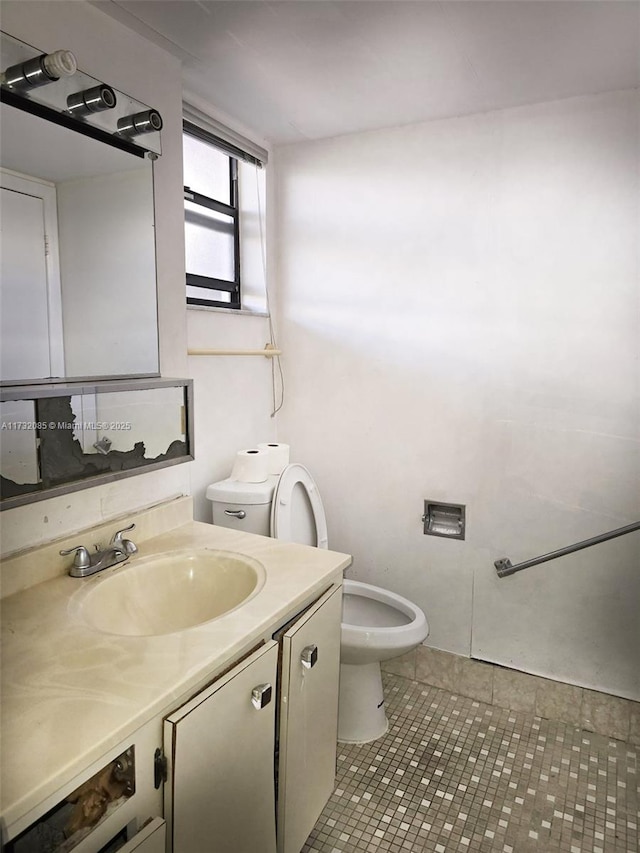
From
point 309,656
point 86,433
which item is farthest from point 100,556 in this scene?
point 309,656

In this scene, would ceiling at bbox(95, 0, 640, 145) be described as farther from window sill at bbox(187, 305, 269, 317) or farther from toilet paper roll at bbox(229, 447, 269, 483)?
toilet paper roll at bbox(229, 447, 269, 483)

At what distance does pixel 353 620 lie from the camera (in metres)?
2.14

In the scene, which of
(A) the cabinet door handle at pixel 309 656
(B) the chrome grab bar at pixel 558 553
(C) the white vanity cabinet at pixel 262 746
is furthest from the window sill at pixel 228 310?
(B) the chrome grab bar at pixel 558 553

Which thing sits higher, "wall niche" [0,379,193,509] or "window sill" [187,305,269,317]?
"window sill" [187,305,269,317]

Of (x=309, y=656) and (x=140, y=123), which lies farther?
(x=140, y=123)

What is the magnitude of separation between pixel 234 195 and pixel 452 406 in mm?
1219

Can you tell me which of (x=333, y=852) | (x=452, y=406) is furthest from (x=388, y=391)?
(x=333, y=852)

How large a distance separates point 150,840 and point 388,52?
6.30 ft

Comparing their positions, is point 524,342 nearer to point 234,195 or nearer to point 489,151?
point 489,151

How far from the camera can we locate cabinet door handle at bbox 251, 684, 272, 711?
3.82 ft

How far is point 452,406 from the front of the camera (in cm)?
219

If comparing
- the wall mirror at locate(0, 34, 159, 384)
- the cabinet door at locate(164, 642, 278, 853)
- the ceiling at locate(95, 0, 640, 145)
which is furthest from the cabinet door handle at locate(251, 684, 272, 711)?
the ceiling at locate(95, 0, 640, 145)

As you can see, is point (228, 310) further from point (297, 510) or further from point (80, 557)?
point (80, 557)

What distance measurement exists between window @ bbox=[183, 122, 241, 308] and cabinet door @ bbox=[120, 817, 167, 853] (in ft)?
5.30
